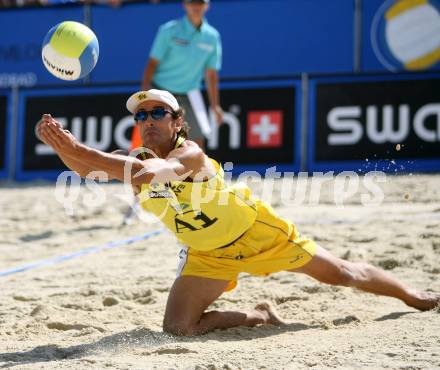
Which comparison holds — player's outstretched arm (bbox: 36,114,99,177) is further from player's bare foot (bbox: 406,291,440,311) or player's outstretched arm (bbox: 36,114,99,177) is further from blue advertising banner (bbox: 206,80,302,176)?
blue advertising banner (bbox: 206,80,302,176)

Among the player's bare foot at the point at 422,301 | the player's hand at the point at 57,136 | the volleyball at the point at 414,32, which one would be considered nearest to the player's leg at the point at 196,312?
the player's bare foot at the point at 422,301

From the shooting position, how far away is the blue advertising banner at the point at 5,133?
32.8 ft

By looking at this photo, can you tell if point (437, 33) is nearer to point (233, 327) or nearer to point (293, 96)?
point (293, 96)

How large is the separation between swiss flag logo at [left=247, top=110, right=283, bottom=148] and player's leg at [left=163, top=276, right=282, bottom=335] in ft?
17.1

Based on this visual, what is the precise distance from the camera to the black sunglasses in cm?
397

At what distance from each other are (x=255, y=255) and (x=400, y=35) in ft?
24.1

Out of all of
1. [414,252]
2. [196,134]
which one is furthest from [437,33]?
[414,252]

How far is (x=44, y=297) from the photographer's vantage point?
489cm

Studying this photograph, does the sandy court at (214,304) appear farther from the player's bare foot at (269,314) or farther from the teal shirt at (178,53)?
the teal shirt at (178,53)

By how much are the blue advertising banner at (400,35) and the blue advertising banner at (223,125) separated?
2.11 metres

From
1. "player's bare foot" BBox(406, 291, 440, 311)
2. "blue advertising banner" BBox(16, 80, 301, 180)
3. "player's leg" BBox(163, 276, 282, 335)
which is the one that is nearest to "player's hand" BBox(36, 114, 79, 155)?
"player's leg" BBox(163, 276, 282, 335)

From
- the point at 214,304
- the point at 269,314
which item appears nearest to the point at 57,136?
the point at 269,314

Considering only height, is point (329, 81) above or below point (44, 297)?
above

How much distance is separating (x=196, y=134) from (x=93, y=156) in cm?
386
